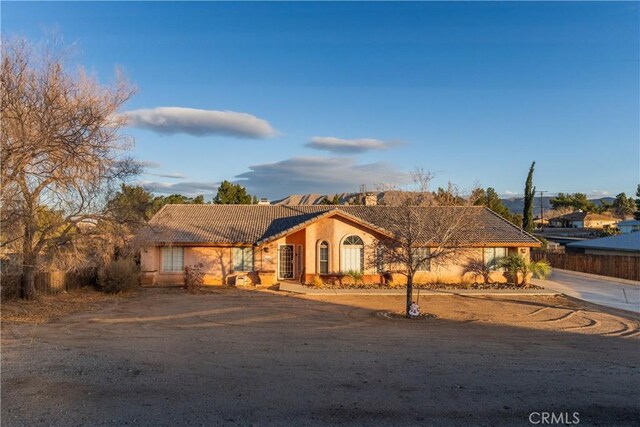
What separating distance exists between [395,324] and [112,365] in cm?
837

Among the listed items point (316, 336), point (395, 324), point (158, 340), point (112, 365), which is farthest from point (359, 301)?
point (112, 365)

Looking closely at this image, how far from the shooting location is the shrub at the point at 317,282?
23192 mm

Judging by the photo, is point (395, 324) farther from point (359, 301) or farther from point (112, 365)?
point (112, 365)

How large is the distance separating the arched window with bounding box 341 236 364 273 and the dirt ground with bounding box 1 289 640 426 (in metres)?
8.38

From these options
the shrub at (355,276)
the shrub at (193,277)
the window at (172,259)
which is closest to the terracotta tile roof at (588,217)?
the shrub at (355,276)

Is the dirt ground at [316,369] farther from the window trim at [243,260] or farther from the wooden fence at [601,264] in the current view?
the wooden fence at [601,264]

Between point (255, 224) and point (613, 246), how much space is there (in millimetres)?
27025

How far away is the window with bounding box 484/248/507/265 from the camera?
25.9 metres

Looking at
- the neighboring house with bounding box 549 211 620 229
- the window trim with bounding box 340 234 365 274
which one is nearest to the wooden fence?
the window trim with bounding box 340 234 365 274

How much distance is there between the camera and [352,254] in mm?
24875

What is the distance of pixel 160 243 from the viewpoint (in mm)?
24062

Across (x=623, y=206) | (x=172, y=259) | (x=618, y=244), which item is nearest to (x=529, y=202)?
(x=618, y=244)

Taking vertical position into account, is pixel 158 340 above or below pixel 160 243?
below

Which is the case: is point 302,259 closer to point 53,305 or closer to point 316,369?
point 53,305
